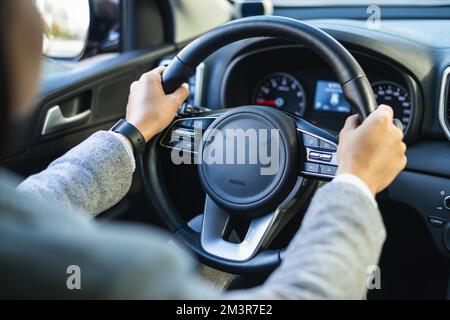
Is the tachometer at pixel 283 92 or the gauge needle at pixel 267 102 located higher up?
the tachometer at pixel 283 92

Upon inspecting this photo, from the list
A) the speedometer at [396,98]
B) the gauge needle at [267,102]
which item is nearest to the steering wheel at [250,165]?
the speedometer at [396,98]

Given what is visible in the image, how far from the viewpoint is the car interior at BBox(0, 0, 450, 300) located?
1258 millimetres

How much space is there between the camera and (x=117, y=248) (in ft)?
2.03

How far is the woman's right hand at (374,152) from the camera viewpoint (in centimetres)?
93

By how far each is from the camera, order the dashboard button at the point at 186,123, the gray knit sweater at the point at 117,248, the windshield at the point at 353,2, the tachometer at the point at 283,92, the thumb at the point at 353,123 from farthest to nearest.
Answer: the windshield at the point at 353,2 → the tachometer at the point at 283,92 → the dashboard button at the point at 186,123 → the thumb at the point at 353,123 → the gray knit sweater at the point at 117,248

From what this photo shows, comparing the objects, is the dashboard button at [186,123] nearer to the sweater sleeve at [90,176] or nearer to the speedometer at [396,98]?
the sweater sleeve at [90,176]

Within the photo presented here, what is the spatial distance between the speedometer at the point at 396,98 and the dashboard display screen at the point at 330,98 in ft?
0.39

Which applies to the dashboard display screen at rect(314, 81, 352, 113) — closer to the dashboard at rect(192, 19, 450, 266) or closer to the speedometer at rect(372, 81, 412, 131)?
the dashboard at rect(192, 19, 450, 266)

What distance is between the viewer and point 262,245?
1.28m

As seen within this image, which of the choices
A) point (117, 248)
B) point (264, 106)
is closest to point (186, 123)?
point (264, 106)
